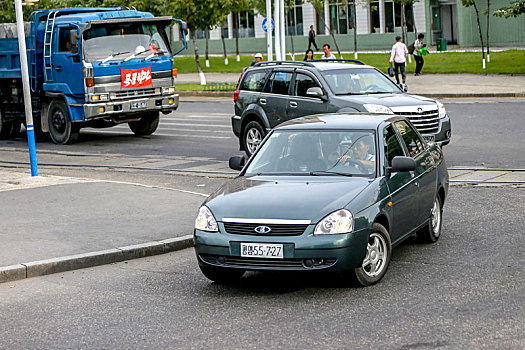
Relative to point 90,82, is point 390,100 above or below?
below

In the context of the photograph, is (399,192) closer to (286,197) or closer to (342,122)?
(342,122)

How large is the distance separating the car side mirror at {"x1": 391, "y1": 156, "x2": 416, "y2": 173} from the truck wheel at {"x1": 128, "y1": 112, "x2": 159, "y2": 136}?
615 inches

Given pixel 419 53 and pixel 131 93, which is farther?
pixel 419 53

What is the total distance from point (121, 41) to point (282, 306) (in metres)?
15.7

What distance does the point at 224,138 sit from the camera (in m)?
21.8

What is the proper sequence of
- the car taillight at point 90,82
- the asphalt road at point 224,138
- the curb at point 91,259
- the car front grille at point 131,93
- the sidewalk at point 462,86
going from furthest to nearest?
the sidewalk at point 462,86
the car front grille at point 131,93
the car taillight at point 90,82
the asphalt road at point 224,138
the curb at point 91,259

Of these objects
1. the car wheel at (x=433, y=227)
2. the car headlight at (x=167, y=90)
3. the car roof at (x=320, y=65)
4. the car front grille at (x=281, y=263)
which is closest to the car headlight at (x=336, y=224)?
the car front grille at (x=281, y=263)

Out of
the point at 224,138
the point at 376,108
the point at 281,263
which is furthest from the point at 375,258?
the point at 224,138

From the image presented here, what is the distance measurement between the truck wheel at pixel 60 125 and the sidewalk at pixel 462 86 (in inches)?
529

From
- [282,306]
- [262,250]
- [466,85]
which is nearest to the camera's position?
[282,306]

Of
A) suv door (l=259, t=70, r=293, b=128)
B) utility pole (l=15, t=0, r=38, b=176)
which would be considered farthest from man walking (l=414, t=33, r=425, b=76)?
utility pole (l=15, t=0, r=38, b=176)

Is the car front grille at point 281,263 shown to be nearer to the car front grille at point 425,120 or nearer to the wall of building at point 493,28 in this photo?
the car front grille at point 425,120

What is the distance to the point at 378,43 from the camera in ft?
209

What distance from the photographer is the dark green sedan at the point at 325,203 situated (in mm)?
7680
